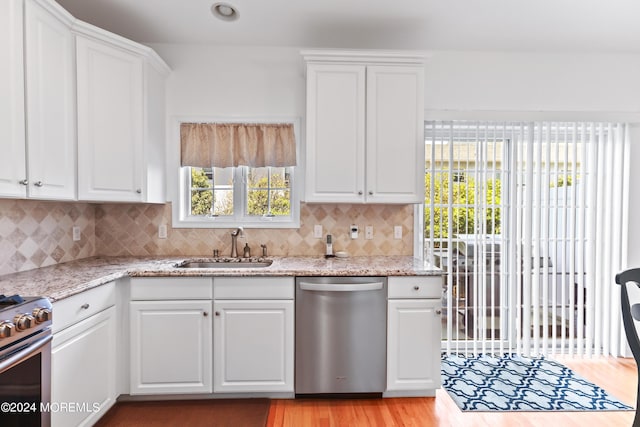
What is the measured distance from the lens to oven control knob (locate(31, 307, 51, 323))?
1485 millimetres

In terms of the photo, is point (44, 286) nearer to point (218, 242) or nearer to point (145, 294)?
point (145, 294)

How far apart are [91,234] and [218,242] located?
1.02 m

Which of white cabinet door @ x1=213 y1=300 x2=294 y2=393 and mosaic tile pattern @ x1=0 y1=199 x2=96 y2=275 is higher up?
mosaic tile pattern @ x1=0 y1=199 x2=96 y2=275

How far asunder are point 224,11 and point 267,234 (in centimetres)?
172

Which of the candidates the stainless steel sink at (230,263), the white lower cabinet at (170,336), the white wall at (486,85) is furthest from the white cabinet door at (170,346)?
the white wall at (486,85)

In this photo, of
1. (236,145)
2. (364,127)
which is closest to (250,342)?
(236,145)

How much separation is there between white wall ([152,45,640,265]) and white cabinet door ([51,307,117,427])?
1.83 meters

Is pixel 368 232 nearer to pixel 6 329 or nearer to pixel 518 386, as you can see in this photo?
pixel 518 386

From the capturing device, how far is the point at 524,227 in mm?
3166

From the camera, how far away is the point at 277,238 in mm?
3018

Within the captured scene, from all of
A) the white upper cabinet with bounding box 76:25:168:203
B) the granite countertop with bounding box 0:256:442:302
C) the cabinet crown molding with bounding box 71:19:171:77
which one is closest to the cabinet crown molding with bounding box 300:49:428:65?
the cabinet crown molding with bounding box 71:19:171:77

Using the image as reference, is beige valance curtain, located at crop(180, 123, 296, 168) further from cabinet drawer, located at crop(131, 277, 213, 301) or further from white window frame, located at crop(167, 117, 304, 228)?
cabinet drawer, located at crop(131, 277, 213, 301)

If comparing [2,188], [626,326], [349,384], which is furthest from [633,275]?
[2,188]

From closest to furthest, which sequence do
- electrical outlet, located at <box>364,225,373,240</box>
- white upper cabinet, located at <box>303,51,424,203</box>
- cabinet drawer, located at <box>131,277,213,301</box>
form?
cabinet drawer, located at <box>131,277,213,301</box>
white upper cabinet, located at <box>303,51,424,203</box>
electrical outlet, located at <box>364,225,373,240</box>
